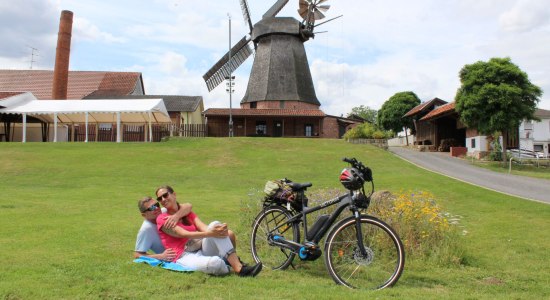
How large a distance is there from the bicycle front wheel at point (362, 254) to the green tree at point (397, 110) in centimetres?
5513

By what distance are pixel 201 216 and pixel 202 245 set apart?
515cm

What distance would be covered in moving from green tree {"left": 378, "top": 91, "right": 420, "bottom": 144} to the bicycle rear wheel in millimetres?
54599

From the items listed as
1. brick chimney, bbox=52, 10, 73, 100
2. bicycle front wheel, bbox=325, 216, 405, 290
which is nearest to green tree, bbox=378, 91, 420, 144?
brick chimney, bbox=52, 10, 73, 100

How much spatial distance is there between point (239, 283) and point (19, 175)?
718 inches

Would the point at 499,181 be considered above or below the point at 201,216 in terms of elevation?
above

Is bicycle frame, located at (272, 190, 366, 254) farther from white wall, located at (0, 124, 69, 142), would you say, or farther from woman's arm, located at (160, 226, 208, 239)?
white wall, located at (0, 124, 69, 142)

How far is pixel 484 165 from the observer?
89.7ft

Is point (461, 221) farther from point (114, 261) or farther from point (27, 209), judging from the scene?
point (27, 209)

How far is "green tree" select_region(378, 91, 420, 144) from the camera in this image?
59.3 meters

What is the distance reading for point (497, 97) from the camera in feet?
90.8

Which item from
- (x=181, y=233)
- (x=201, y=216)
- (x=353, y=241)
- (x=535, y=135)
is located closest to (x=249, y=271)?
(x=181, y=233)

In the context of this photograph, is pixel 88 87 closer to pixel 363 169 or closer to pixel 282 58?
pixel 282 58

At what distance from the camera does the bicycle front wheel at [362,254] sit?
200 inches

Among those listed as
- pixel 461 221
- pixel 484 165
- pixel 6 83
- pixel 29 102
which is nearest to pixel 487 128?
pixel 484 165
